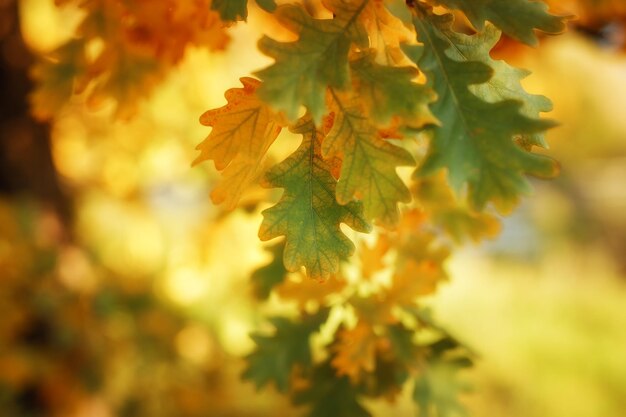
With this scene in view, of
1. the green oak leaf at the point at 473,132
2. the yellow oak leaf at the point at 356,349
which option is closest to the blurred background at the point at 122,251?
the yellow oak leaf at the point at 356,349

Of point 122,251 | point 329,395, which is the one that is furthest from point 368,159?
point 122,251

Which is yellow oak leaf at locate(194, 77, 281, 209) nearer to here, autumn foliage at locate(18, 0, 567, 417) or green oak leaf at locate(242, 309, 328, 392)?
autumn foliage at locate(18, 0, 567, 417)

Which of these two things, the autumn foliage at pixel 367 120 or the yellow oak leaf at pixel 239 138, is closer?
the autumn foliage at pixel 367 120

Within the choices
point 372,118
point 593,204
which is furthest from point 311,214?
point 593,204

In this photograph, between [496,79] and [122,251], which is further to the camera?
[122,251]

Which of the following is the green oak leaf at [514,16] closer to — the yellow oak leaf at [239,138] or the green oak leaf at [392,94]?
the green oak leaf at [392,94]

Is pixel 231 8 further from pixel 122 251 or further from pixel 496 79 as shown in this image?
pixel 122 251

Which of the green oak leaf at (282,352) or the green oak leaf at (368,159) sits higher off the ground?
the green oak leaf at (368,159)
